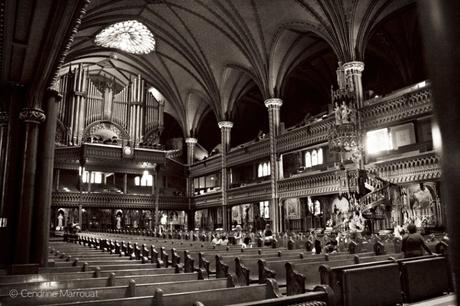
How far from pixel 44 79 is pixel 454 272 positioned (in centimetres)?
980

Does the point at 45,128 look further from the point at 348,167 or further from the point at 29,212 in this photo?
the point at 348,167

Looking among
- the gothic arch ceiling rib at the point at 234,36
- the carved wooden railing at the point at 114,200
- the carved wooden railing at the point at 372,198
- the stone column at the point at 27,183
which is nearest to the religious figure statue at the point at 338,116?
the carved wooden railing at the point at 372,198

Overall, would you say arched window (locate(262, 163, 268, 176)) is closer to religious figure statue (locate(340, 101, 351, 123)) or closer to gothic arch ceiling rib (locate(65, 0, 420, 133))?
gothic arch ceiling rib (locate(65, 0, 420, 133))

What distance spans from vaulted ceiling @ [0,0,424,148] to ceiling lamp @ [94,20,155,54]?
62 centimetres

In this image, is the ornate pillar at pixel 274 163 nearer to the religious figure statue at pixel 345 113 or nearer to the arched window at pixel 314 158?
the arched window at pixel 314 158

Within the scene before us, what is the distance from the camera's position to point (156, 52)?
30.2m

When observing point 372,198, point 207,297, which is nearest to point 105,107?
point 372,198

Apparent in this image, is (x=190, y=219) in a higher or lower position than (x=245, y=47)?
lower

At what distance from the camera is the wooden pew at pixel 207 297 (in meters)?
3.44

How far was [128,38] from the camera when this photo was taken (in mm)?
28281

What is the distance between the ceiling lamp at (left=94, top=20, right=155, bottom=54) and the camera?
89.0ft

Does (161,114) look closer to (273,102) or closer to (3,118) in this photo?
(273,102)

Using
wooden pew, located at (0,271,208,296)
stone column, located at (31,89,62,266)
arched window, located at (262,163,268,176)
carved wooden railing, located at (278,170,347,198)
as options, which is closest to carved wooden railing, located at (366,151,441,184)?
carved wooden railing, located at (278,170,347,198)

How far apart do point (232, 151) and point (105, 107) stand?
1202cm
